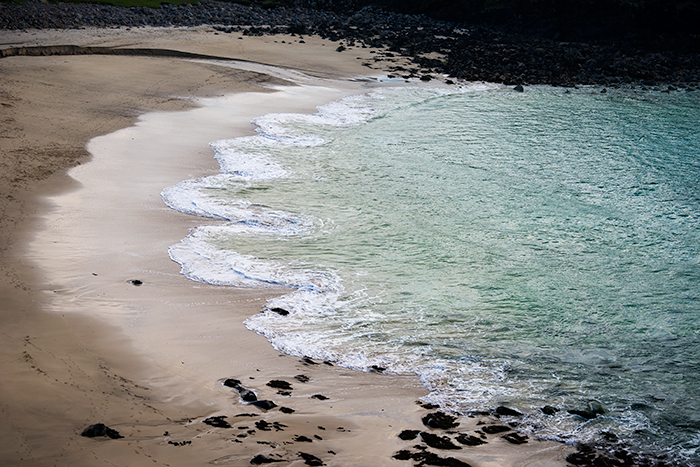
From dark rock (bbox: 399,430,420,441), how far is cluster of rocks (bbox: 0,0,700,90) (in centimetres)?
2283

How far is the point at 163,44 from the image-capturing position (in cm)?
2498

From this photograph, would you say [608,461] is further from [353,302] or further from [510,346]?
[353,302]

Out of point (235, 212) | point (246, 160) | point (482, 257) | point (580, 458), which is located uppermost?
point (246, 160)

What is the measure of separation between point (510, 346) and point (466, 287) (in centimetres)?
169

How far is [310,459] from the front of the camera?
4.59 meters

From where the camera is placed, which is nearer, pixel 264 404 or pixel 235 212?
pixel 264 404

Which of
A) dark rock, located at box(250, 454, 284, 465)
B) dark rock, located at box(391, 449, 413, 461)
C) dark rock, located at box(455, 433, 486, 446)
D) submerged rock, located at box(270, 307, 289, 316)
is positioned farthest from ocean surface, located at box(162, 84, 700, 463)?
dark rock, located at box(250, 454, 284, 465)

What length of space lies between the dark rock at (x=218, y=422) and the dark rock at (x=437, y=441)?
179cm

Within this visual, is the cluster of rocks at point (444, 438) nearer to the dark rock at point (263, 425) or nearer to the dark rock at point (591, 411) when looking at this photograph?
the dark rock at point (591, 411)

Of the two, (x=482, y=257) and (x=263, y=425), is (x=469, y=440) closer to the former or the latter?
(x=263, y=425)

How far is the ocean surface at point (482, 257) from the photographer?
6.57 m

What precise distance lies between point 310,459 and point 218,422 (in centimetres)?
99

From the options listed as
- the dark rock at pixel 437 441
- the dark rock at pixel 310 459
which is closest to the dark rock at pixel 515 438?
the dark rock at pixel 437 441

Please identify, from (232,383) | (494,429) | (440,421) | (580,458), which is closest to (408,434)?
(440,421)
